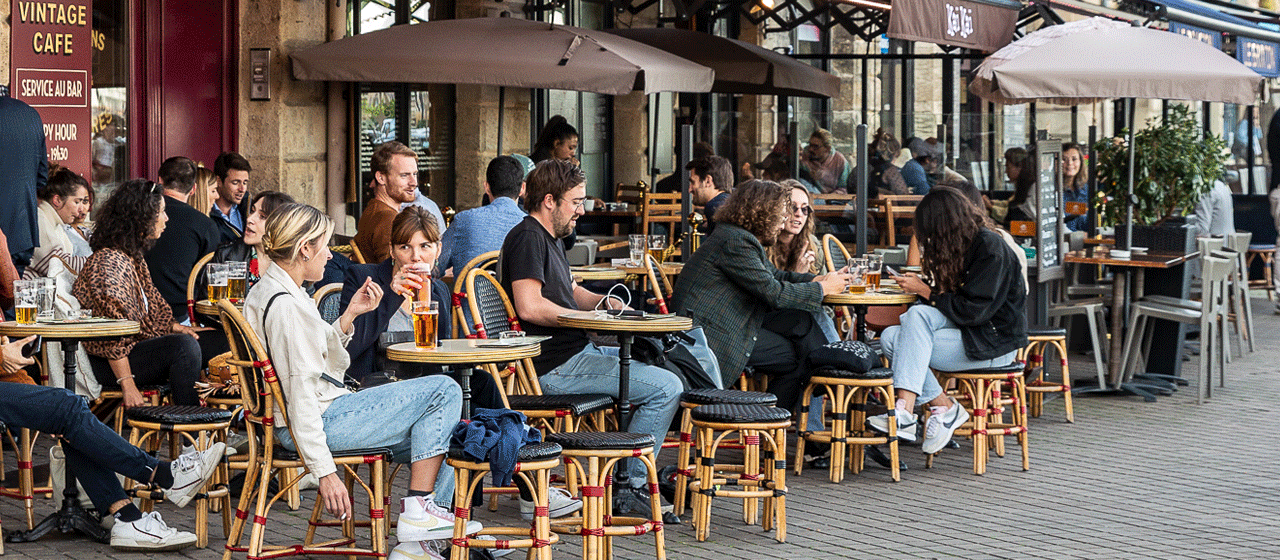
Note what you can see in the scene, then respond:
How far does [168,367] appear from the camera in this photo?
666 centimetres

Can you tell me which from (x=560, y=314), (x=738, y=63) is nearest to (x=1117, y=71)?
(x=738, y=63)

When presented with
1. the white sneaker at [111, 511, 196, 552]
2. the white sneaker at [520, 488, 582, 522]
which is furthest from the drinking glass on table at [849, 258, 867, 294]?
the white sneaker at [111, 511, 196, 552]

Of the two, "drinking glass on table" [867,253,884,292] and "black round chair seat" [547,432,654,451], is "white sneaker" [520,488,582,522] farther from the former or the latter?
"drinking glass on table" [867,253,884,292]

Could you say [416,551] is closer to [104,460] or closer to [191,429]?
[191,429]

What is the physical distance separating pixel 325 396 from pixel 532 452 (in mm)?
702

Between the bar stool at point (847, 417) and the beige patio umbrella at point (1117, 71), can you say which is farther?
the beige patio umbrella at point (1117, 71)

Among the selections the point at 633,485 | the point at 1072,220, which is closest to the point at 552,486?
the point at 633,485

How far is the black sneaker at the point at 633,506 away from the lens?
6196 millimetres

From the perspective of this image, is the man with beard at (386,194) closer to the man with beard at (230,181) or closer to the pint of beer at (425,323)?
the man with beard at (230,181)

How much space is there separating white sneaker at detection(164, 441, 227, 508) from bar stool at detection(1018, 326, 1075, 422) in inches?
174

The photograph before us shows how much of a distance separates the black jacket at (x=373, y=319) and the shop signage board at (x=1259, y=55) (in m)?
14.2

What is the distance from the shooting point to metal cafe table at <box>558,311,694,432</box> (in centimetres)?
591

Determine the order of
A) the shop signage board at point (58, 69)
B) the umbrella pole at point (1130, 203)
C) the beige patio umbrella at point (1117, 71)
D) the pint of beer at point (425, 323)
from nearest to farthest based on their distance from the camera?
1. the pint of beer at point (425, 323)
2. the shop signage board at point (58, 69)
3. the beige patio umbrella at point (1117, 71)
4. the umbrella pole at point (1130, 203)

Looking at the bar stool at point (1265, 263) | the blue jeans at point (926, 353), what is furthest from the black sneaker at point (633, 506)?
the bar stool at point (1265, 263)
